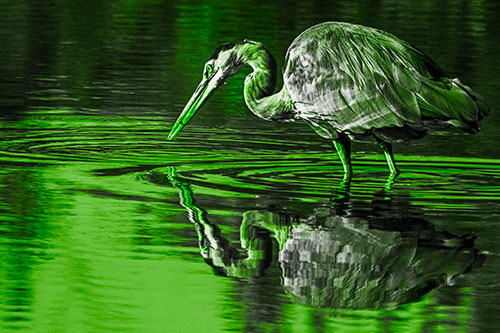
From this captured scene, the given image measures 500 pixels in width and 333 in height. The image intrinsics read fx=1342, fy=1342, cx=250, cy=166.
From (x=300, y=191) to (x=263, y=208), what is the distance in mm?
894

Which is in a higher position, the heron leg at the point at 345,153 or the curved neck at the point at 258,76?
the curved neck at the point at 258,76

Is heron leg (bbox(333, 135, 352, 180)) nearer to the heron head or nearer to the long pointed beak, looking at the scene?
the heron head

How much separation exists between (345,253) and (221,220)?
1.40m

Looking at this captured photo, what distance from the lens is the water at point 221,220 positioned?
22.8 ft

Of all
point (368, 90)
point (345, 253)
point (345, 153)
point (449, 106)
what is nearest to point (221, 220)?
point (345, 253)

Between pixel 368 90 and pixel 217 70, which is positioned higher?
pixel 368 90

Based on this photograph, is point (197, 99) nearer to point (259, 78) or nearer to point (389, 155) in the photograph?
point (259, 78)

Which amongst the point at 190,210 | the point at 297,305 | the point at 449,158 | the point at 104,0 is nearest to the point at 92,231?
the point at 190,210

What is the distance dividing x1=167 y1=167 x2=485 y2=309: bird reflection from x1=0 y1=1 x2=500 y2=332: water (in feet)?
0.06

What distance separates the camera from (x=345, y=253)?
810 cm

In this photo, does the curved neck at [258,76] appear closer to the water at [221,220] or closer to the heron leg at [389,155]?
the water at [221,220]

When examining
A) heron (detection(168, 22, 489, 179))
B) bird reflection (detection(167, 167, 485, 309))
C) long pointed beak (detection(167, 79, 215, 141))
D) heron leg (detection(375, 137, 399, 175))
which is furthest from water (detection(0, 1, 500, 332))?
heron (detection(168, 22, 489, 179))

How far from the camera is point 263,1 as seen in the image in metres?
34.7

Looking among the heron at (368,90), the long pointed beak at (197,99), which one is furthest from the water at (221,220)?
the heron at (368,90)
